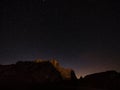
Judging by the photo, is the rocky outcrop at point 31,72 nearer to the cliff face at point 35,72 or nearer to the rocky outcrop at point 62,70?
the cliff face at point 35,72

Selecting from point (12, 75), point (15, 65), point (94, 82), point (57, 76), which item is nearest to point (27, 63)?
point (15, 65)

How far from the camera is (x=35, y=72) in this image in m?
91.5

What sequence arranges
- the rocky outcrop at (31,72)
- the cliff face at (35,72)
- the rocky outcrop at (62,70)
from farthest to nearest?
the rocky outcrop at (62,70) → the cliff face at (35,72) → the rocky outcrop at (31,72)

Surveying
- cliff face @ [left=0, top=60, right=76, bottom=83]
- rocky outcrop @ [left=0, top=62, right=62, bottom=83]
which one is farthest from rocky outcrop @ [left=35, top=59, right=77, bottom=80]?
rocky outcrop @ [left=0, top=62, right=62, bottom=83]

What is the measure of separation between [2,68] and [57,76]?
32.0 m

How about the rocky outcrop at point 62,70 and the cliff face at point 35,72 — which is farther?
the rocky outcrop at point 62,70

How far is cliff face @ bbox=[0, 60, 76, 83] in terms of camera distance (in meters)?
88.4

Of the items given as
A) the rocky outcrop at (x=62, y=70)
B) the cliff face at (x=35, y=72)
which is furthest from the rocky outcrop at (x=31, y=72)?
the rocky outcrop at (x=62, y=70)

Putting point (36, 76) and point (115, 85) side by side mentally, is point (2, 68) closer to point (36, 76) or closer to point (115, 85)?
point (36, 76)

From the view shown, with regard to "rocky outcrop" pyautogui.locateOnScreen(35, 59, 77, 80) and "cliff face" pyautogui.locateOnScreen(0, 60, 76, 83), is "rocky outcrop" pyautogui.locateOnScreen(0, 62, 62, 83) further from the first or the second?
"rocky outcrop" pyautogui.locateOnScreen(35, 59, 77, 80)

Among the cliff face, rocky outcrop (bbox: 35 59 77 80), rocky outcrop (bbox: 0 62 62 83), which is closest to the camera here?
rocky outcrop (bbox: 0 62 62 83)

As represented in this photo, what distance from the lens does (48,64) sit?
98.9 meters

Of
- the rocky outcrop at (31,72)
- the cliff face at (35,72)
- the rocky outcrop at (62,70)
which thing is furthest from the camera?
the rocky outcrop at (62,70)

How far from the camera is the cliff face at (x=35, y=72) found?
88.4m
